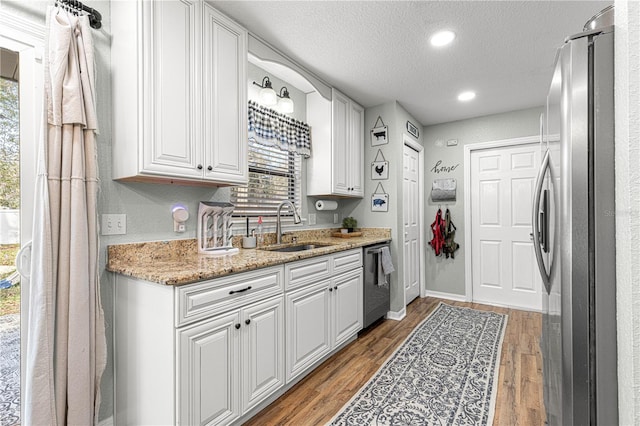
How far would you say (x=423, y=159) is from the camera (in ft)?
14.5

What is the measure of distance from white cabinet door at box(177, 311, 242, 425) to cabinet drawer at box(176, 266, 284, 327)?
0.18ft

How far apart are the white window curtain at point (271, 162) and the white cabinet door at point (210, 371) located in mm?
1160

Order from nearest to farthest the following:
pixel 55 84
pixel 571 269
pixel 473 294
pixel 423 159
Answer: pixel 571 269, pixel 55 84, pixel 473 294, pixel 423 159

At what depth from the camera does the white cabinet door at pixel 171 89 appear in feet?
5.18

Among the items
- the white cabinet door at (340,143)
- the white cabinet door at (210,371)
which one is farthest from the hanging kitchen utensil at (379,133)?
the white cabinet door at (210,371)

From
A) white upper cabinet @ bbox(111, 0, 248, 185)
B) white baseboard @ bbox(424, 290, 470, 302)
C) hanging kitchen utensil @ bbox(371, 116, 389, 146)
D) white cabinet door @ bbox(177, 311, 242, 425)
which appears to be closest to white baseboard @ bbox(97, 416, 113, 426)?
white cabinet door @ bbox(177, 311, 242, 425)

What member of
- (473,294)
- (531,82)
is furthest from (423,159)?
(473,294)

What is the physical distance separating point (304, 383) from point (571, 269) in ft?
5.97

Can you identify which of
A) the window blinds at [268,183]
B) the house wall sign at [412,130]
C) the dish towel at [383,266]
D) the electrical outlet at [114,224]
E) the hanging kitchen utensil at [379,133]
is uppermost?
the house wall sign at [412,130]

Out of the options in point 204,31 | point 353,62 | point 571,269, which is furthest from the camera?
point 353,62

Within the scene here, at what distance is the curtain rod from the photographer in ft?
4.89

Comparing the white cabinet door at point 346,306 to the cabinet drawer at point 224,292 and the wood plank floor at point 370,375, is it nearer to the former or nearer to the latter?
the wood plank floor at point 370,375

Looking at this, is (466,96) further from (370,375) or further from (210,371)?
(210,371)

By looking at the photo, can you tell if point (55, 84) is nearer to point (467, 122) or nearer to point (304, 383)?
point (304, 383)
